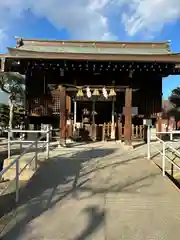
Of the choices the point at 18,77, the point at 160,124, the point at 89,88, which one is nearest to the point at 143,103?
the point at 160,124

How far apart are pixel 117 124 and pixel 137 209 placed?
10139 millimetres

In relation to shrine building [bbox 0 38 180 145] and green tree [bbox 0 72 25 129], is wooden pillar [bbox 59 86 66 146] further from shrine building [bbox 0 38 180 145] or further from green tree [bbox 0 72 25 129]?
green tree [bbox 0 72 25 129]

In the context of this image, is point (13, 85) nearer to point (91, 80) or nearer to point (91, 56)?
point (91, 80)

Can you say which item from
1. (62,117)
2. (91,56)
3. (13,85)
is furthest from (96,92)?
(13,85)

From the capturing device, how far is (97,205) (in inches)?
199

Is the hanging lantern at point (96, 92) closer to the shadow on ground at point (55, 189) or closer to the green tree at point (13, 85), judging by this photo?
the shadow on ground at point (55, 189)

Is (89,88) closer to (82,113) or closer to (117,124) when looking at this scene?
(117,124)

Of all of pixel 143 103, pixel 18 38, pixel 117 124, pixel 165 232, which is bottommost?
pixel 165 232

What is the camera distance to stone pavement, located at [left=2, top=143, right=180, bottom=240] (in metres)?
3.97

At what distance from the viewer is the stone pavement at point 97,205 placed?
3.97 meters

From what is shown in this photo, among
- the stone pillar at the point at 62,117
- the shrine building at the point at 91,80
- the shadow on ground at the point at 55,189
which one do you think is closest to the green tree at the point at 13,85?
the shrine building at the point at 91,80

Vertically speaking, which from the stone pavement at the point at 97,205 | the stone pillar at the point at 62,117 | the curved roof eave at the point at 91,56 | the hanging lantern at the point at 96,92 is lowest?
the stone pavement at the point at 97,205

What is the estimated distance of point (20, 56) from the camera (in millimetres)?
12367

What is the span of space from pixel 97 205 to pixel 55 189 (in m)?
1.27
